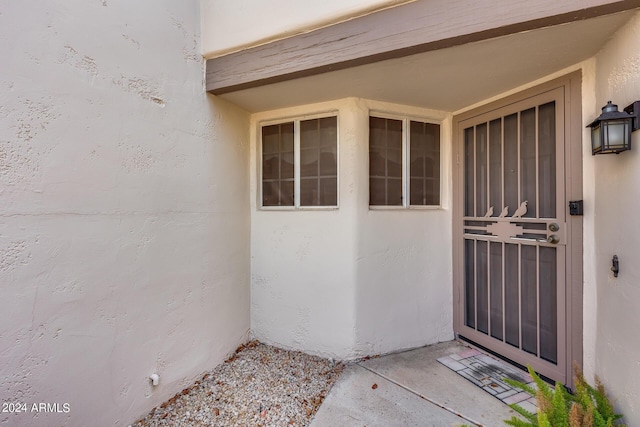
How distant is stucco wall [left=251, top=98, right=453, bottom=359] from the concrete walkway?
35cm

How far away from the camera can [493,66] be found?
2.61 metres

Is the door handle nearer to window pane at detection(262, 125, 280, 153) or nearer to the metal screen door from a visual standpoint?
the metal screen door

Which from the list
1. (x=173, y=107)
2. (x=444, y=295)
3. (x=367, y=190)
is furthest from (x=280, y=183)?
(x=444, y=295)

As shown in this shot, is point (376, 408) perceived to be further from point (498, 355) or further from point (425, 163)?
point (425, 163)

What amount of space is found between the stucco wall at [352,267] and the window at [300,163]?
0.41ft

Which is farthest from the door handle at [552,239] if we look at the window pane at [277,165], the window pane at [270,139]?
the window pane at [270,139]

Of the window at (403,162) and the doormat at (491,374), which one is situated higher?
the window at (403,162)

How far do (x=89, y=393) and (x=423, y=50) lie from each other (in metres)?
3.44

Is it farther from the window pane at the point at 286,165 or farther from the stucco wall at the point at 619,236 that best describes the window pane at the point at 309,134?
the stucco wall at the point at 619,236

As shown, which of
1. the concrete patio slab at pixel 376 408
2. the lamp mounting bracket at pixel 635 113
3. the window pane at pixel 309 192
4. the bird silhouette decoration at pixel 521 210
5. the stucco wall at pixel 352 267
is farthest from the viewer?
the window pane at pixel 309 192

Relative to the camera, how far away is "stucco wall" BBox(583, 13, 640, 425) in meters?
1.98

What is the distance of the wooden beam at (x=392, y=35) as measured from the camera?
6.58 ft

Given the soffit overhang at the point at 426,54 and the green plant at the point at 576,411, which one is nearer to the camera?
the green plant at the point at 576,411

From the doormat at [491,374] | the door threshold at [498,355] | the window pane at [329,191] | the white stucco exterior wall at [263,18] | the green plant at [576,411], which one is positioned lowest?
the doormat at [491,374]
